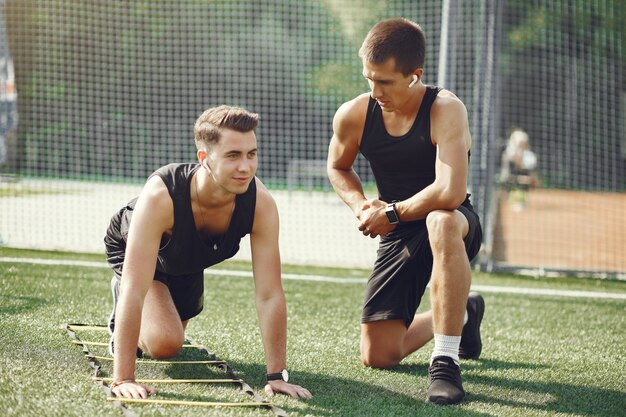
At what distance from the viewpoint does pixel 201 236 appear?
377cm

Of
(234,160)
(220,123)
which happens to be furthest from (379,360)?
(220,123)

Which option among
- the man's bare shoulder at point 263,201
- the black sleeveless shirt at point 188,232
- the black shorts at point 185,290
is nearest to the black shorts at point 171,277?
the black shorts at point 185,290

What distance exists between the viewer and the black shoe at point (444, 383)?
355 centimetres

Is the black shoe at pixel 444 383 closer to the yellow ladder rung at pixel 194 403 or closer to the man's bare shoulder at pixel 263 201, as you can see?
the yellow ladder rung at pixel 194 403

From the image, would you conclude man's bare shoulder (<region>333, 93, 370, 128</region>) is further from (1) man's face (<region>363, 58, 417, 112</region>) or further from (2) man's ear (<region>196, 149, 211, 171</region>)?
(2) man's ear (<region>196, 149, 211, 171</region>)

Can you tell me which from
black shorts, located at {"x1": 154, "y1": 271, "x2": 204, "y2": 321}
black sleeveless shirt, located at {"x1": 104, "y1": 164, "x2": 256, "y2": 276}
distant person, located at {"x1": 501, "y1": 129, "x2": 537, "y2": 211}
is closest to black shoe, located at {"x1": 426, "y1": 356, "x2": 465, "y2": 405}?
black sleeveless shirt, located at {"x1": 104, "y1": 164, "x2": 256, "y2": 276}

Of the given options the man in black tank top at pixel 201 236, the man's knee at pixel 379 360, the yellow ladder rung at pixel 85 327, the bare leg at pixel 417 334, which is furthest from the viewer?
the yellow ladder rung at pixel 85 327

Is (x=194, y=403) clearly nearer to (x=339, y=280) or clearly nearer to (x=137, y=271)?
(x=137, y=271)

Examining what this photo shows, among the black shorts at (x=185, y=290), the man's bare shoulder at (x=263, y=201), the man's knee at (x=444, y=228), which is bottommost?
the black shorts at (x=185, y=290)

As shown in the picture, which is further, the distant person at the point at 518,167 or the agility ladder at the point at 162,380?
the distant person at the point at 518,167

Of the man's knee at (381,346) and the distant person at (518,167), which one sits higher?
the man's knee at (381,346)

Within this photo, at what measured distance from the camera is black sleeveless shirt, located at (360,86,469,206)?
13.5 feet

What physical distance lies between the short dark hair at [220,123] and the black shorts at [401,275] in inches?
44.7

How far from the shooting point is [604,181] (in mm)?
24250
